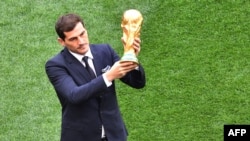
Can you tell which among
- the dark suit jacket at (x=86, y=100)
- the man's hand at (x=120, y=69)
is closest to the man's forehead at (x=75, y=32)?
the dark suit jacket at (x=86, y=100)

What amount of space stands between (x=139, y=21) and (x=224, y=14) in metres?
3.53

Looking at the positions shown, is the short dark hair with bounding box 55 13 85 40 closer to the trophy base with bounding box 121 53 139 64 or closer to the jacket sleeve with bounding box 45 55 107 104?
the jacket sleeve with bounding box 45 55 107 104

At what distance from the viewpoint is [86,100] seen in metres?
3.81

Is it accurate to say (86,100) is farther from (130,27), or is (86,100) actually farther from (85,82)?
(130,27)

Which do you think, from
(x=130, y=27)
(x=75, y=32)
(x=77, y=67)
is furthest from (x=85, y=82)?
(x=130, y=27)

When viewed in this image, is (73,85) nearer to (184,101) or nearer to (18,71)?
(184,101)

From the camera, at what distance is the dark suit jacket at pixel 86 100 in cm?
392

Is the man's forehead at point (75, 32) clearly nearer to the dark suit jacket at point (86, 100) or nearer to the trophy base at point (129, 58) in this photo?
the dark suit jacket at point (86, 100)

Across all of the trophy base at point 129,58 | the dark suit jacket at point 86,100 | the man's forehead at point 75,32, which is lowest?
the dark suit jacket at point 86,100

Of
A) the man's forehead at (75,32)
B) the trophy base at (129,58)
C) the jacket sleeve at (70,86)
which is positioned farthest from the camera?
the man's forehead at (75,32)

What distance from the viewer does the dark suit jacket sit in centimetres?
392

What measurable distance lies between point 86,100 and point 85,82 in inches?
7.3

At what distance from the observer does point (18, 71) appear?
6.85 metres

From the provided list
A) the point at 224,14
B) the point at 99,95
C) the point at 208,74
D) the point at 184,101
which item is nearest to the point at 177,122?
the point at 184,101
